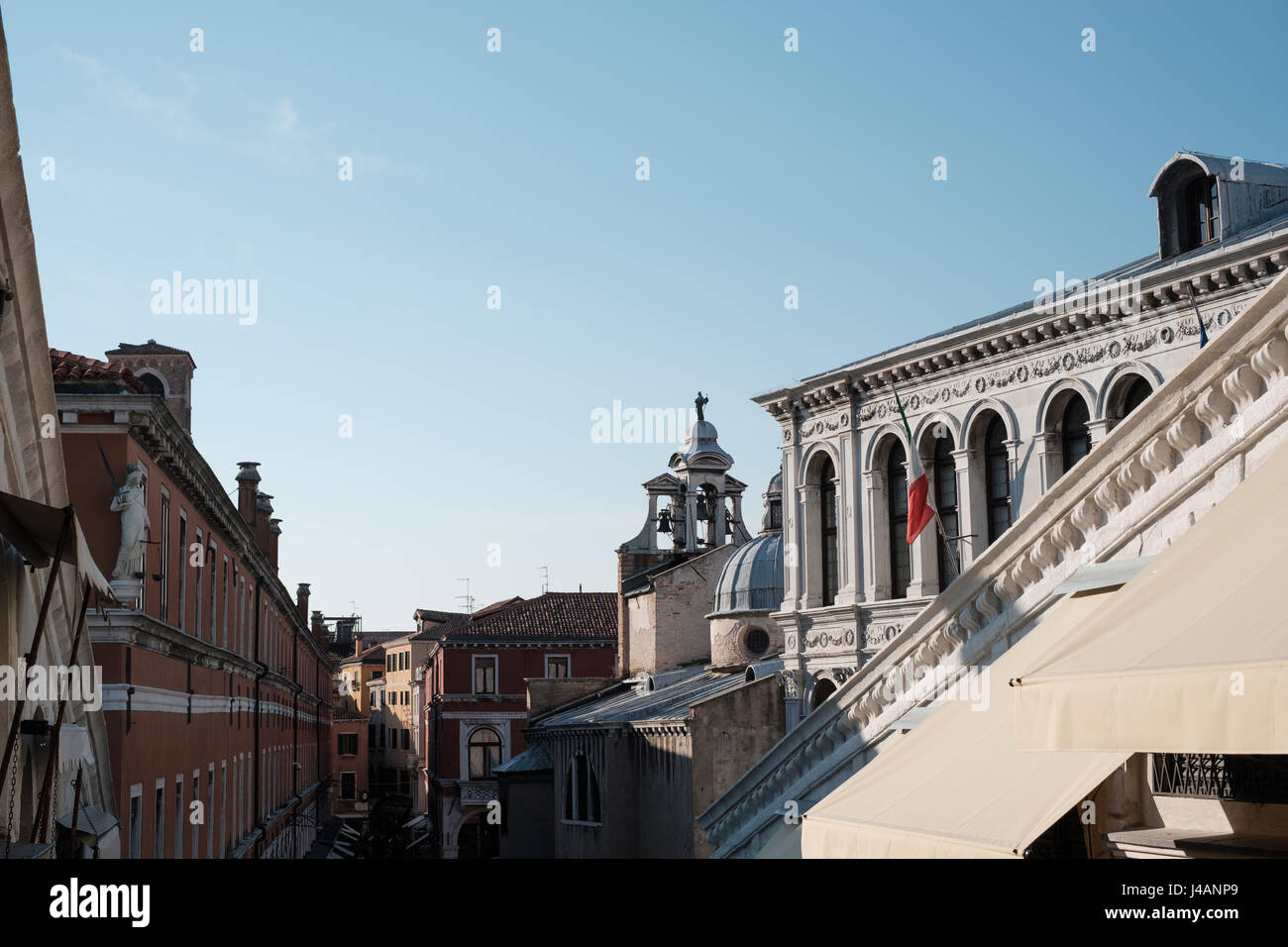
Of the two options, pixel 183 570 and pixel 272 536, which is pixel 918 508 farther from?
pixel 272 536

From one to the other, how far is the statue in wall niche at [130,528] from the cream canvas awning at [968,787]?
928 cm

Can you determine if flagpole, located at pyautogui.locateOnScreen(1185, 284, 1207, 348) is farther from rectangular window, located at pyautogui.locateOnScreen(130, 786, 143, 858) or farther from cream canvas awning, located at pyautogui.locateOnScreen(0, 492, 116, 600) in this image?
rectangular window, located at pyautogui.locateOnScreen(130, 786, 143, 858)

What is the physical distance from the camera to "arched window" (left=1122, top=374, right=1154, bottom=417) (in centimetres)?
1788

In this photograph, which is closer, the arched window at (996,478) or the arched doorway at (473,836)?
the arched window at (996,478)

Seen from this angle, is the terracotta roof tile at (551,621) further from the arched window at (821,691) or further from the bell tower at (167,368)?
the arched window at (821,691)

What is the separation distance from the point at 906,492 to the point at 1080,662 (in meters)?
15.7

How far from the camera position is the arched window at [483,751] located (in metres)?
60.6

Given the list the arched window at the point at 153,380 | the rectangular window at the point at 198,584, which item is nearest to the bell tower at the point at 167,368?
the arched window at the point at 153,380

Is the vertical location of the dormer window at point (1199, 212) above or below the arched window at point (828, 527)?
above

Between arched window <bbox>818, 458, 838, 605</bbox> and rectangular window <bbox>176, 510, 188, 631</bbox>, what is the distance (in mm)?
10507

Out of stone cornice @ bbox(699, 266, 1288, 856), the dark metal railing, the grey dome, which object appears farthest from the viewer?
the grey dome

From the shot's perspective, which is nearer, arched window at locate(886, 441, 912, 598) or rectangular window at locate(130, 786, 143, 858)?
rectangular window at locate(130, 786, 143, 858)

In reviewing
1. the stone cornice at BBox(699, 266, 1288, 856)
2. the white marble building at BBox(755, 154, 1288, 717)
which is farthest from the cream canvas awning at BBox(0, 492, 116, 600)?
the white marble building at BBox(755, 154, 1288, 717)
